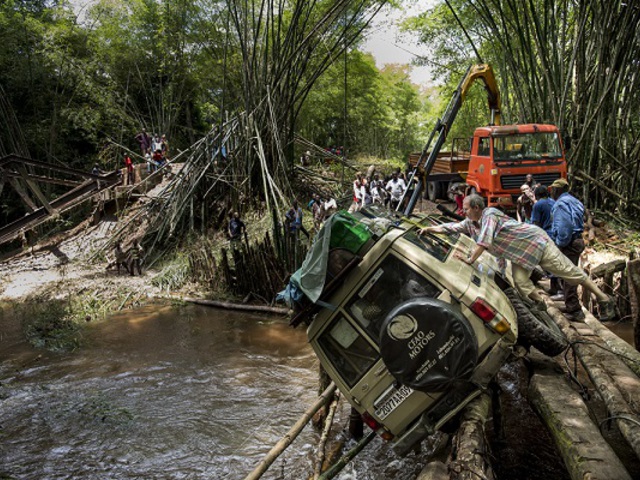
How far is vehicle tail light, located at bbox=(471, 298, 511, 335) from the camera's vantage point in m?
3.12

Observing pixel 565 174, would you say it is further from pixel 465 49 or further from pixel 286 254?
pixel 465 49

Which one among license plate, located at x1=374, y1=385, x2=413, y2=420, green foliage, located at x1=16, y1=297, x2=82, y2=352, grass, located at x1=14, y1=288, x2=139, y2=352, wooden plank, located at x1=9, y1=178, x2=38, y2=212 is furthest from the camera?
wooden plank, located at x1=9, y1=178, x2=38, y2=212

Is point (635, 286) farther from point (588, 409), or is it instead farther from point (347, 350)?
point (347, 350)

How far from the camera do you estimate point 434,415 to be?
10.7ft

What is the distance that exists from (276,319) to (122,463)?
400 cm

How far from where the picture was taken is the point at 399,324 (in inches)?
121

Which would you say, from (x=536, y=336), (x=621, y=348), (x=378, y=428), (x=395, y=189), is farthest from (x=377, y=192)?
(x=378, y=428)

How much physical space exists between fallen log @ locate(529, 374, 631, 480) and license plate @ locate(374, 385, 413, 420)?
949mm

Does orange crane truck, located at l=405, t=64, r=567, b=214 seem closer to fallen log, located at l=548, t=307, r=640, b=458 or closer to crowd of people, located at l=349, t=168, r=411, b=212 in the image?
crowd of people, located at l=349, t=168, r=411, b=212

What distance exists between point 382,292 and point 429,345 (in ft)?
1.77

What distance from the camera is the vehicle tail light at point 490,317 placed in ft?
10.2

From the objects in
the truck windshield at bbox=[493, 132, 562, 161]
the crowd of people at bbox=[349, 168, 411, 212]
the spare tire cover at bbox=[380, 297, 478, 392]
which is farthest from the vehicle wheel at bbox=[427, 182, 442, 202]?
the spare tire cover at bbox=[380, 297, 478, 392]

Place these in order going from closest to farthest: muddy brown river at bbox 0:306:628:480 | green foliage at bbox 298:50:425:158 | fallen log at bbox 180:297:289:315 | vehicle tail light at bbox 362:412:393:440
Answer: vehicle tail light at bbox 362:412:393:440
muddy brown river at bbox 0:306:628:480
fallen log at bbox 180:297:289:315
green foliage at bbox 298:50:425:158

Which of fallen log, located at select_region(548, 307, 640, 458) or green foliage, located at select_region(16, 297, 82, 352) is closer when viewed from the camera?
fallen log, located at select_region(548, 307, 640, 458)
